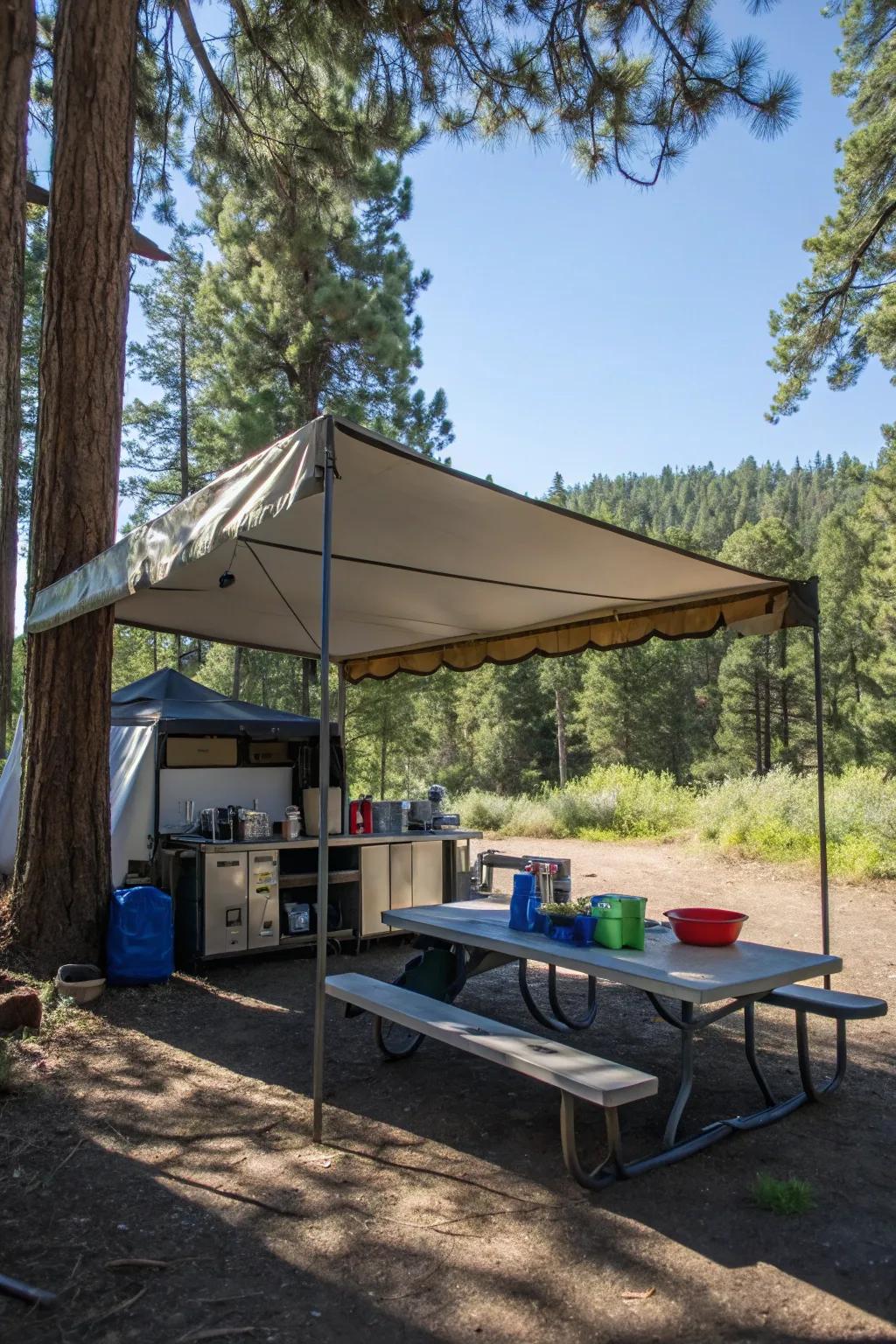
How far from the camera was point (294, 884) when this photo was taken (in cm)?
550

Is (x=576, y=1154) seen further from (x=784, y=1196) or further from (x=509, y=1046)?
(x=784, y=1196)

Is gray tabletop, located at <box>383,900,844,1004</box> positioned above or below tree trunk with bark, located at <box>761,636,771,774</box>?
below

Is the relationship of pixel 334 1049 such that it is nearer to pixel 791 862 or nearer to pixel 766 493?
pixel 791 862

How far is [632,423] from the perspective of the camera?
12.1 metres

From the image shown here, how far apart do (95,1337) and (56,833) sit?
318 cm

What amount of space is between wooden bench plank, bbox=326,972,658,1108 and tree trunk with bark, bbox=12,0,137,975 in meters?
2.06

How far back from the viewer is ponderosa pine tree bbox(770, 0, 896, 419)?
8163mm

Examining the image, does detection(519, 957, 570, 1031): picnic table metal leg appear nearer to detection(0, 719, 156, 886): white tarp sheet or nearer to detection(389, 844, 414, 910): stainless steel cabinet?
detection(389, 844, 414, 910): stainless steel cabinet

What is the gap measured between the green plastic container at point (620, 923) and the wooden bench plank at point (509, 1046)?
40 cm

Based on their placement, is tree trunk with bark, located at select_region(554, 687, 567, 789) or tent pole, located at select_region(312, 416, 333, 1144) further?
tree trunk with bark, located at select_region(554, 687, 567, 789)

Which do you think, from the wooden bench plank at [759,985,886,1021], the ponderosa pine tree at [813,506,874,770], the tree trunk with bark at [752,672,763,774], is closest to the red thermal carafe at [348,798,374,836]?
the wooden bench plank at [759,985,886,1021]

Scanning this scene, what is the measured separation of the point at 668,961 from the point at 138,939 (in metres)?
2.95

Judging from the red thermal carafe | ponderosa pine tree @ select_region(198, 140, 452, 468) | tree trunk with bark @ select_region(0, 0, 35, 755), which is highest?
ponderosa pine tree @ select_region(198, 140, 452, 468)

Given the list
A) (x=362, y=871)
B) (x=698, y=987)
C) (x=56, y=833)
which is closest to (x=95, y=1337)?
(x=698, y=987)
